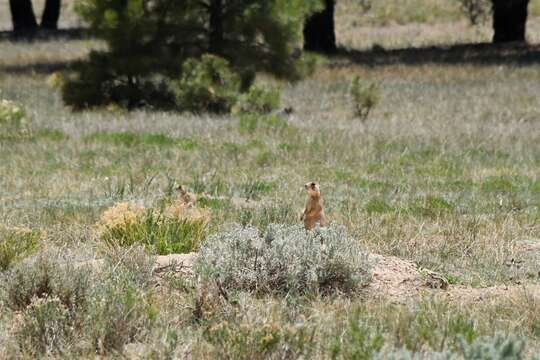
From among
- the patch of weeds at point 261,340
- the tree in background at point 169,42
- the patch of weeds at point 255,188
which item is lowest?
the patch of weeds at point 255,188

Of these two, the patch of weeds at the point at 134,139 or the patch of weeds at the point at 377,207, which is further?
the patch of weeds at the point at 134,139

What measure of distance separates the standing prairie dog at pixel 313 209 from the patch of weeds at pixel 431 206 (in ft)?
6.12

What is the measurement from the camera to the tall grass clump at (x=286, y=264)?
538 cm

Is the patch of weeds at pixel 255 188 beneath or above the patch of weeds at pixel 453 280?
beneath

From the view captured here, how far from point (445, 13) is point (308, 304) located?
3623 centimetres

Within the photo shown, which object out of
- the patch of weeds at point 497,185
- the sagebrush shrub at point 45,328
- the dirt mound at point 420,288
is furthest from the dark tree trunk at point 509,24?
the sagebrush shrub at point 45,328

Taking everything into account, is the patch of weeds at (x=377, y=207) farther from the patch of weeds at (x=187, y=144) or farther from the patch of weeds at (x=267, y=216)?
the patch of weeds at (x=187, y=144)

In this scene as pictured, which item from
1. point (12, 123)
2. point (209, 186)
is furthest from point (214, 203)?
point (12, 123)

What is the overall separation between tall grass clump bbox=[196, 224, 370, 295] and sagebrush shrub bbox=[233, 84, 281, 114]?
34.7ft

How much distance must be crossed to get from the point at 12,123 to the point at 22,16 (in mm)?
27782

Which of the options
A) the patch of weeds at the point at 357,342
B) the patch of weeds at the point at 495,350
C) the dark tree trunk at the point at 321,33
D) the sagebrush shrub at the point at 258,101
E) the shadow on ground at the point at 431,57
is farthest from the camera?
the dark tree trunk at the point at 321,33

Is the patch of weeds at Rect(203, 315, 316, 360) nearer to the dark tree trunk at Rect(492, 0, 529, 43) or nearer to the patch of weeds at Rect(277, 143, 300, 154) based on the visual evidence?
the patch of weeds at Rect(277, 143, 300, 154)

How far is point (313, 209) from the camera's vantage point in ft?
20.7

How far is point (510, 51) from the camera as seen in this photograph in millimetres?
27453
